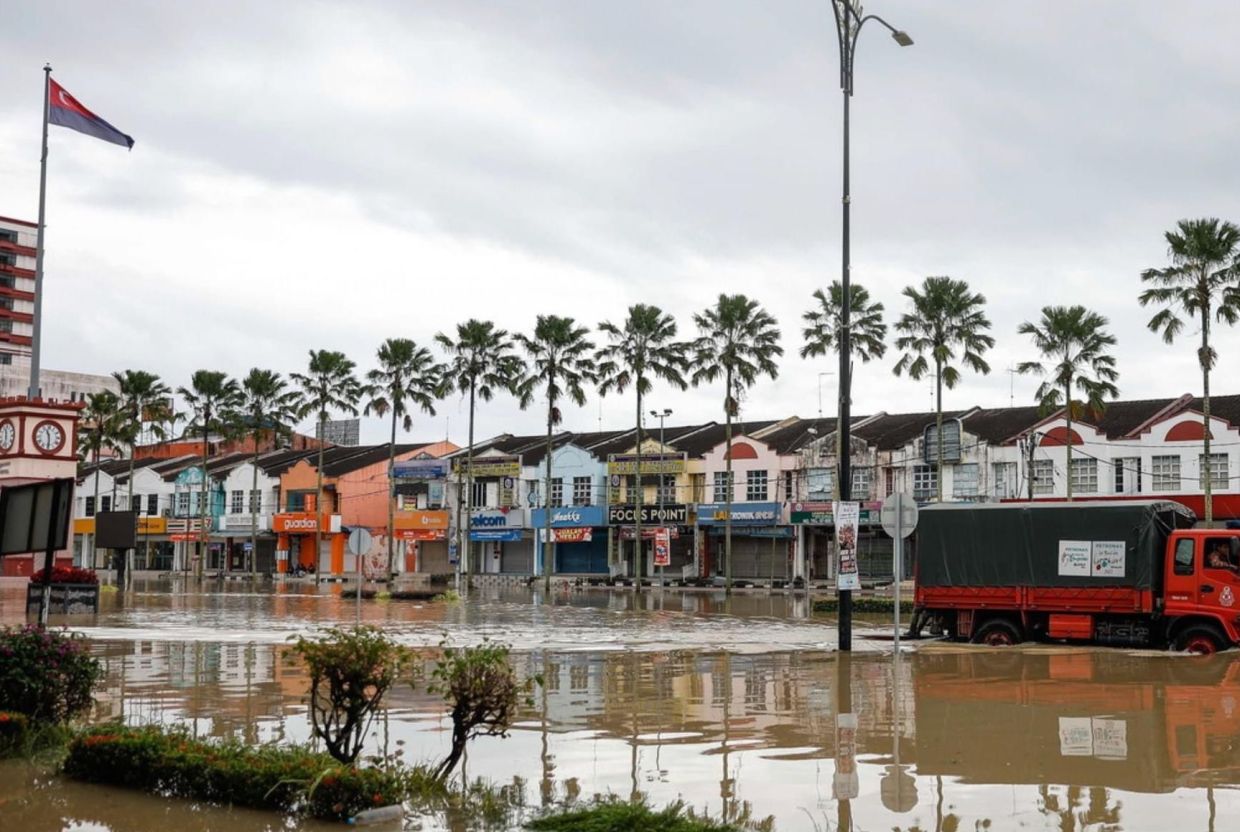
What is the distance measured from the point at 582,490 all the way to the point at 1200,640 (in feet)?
183

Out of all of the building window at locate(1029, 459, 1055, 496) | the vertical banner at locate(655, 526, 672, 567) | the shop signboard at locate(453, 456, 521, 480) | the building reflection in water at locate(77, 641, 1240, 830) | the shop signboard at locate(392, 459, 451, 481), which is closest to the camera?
the building reflection in water at locate(77, 641, 1240, 830)

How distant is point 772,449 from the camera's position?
2771 inches

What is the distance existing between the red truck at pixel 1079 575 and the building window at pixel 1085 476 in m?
34.5

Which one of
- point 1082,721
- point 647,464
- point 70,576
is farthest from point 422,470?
point 1082,721

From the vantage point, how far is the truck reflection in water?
1093cm

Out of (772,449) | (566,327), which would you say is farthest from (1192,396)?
(566,327)

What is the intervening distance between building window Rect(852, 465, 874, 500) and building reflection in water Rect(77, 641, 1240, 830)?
1716 inches

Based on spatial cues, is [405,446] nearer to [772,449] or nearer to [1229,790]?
[772,449]

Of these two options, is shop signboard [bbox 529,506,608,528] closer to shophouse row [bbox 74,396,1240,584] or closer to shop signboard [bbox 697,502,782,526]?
shophouse row [bbox 74,396,1240,584]

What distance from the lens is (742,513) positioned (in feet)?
230

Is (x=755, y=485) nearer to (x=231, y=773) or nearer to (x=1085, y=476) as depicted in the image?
(x=1085, y=476)

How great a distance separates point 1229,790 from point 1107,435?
2061 inches

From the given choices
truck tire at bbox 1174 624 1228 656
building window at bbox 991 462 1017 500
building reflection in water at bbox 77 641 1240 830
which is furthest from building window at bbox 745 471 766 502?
building reflection in water at bbox 77 641 1240 830

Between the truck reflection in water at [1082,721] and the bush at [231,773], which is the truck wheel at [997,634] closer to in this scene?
the truck reflection in water at [1082,721]
